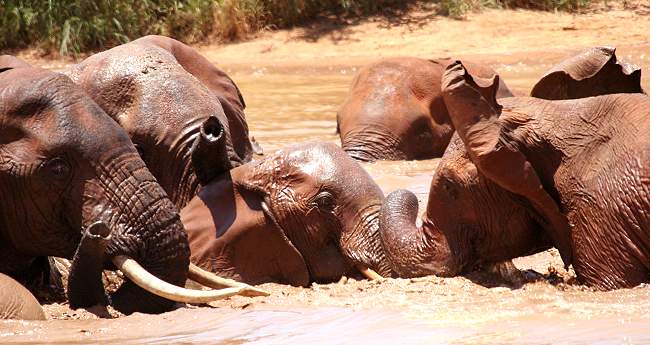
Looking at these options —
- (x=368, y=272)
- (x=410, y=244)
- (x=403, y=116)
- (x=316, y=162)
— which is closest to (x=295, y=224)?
(x=316, y=162)

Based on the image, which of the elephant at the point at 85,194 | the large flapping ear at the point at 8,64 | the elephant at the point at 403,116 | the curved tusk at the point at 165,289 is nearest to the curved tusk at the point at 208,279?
Answer: the elephant at the point at 85,194

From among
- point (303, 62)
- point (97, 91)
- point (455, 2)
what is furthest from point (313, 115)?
point (97, 91)

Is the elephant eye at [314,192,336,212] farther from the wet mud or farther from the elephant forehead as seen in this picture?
the wet mud

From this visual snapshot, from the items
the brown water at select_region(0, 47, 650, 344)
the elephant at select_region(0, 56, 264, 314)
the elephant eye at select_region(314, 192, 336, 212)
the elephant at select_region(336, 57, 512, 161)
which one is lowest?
the elephant at select_region(336, 57, 512, 161)

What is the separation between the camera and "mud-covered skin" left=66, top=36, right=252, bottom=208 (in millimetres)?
8562

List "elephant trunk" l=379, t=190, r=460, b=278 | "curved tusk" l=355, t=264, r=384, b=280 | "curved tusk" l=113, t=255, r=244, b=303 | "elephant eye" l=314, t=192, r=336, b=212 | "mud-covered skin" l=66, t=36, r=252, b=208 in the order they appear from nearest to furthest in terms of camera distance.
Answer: "curved tusk" l=113, t=255, r=244, b=303, "elephant trunk" l=379, t=190, r=460, b=278, "curved tusk" l=355, t=264, r=384, b=280, "elephant eye" l=314, t=192, r=336, b=212, "mud-covered skin" l=66, t=36, r=252, b=208

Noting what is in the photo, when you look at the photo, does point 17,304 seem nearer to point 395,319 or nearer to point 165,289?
point 165,289

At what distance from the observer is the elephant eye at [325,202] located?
26.4ft

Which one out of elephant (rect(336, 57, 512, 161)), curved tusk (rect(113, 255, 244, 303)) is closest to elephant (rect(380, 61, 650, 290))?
curved tusk (rect(113, 255, 244, 303))

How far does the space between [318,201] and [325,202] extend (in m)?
0.04

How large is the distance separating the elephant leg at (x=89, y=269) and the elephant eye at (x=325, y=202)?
1364 millimetres

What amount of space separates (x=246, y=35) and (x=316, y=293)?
47.4 feet

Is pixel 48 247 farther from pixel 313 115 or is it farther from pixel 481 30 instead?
pixel 481 30

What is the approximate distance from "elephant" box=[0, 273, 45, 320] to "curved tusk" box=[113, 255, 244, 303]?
0.40 m
